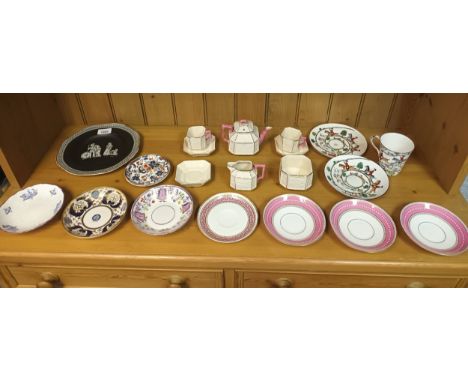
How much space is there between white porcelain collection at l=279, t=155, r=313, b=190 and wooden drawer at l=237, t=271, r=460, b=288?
0.27 metres

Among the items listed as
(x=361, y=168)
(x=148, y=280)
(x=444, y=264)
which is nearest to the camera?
(x=444, y=264)

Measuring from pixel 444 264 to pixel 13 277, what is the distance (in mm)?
1188

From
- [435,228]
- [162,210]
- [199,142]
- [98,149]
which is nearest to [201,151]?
[199,142]

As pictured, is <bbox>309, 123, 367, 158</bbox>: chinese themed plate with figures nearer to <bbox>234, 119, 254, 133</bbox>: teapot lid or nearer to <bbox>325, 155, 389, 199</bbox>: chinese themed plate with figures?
<bbox>325, 155, 389, 199</bbox>: chinese themed plate with figures

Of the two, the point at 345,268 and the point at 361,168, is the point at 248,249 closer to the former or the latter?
the point at 345,268

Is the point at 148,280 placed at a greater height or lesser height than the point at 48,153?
lesser

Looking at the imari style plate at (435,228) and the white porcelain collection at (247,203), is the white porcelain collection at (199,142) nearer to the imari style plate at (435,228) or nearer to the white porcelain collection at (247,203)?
the white porcelain collection at (247,203)

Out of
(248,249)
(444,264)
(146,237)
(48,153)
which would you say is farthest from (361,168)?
(48,153)

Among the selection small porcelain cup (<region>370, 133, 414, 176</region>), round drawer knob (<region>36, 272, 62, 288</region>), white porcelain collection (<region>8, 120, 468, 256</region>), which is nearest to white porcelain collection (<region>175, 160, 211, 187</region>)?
white porcelain collection (<region>8, 120, 468, 256</region>)

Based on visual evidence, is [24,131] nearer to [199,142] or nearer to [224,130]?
[199,142]

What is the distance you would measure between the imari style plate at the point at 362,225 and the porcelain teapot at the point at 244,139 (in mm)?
353

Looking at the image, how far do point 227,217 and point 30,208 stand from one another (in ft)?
1.93

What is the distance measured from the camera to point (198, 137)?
1.08 meters

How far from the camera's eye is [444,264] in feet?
2.63
